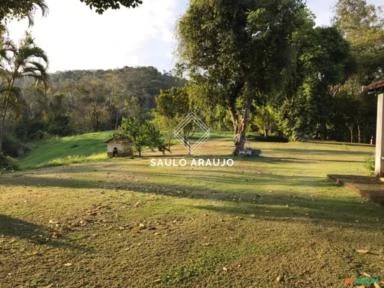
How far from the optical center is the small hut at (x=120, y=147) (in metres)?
20.1

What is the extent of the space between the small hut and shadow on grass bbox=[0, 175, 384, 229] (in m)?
9.15

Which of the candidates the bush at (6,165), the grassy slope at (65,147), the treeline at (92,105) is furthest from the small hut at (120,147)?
the treeline at (92,105)

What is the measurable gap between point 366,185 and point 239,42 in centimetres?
967

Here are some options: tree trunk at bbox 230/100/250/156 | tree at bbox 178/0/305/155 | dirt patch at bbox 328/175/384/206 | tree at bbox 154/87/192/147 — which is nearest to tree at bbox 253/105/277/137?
tree at bbox 154/87/192/147

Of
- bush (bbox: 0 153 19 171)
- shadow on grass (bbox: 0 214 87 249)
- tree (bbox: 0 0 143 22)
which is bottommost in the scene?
bush (bbox: 0 153 19 171)

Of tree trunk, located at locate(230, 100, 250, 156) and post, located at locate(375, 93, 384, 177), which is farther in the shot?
tree trunk, located at locate(230, 100, 250, 156)

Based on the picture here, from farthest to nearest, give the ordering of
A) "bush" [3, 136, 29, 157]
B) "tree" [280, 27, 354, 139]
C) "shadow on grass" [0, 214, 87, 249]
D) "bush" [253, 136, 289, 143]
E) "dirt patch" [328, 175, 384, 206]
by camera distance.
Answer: "bush" [253, 136, 289, 143]
"bush" [3, 136, 29, 157]
"tree" [280, 27, 354, 139]
"dirt patch" [328, 175, 384, 206]
"shadow on grass" [0, 214, 87, 249]

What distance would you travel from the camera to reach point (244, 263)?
4738 mm

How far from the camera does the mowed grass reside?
14.4ft

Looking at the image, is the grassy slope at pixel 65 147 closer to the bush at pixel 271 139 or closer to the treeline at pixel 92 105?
the treeline at pixel 92 105

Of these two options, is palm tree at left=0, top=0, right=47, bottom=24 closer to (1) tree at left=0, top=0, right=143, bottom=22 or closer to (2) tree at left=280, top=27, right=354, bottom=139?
(1) tree at left=0, top=0, right=143, bottom=22

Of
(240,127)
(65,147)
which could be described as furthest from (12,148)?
(240,127)

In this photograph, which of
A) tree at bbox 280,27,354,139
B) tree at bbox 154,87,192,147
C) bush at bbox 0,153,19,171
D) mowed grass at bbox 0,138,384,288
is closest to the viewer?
mowed grass at bbox 0,138,384,288

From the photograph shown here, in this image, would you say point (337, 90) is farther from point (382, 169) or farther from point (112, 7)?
point (112, 7)
